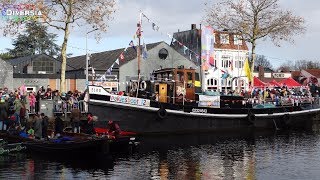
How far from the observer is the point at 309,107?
135 ft

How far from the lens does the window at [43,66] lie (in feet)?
163

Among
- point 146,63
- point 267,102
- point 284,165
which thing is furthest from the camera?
point 146,63

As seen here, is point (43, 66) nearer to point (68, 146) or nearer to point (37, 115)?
point (37, 115)

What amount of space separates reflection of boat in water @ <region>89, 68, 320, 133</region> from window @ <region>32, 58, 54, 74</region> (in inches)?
727

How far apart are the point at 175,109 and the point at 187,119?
1.27m

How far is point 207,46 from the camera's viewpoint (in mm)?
56906

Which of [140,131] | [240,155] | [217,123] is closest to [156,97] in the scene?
[140,131]

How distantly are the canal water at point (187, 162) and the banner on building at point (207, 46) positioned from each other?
26.5 m

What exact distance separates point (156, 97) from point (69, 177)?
47.2 ft

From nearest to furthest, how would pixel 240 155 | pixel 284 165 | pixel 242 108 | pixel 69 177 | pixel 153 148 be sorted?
pixel 69 177, pixel 284 165, pixel 240 155, pixel 153 148, pixel 242 108

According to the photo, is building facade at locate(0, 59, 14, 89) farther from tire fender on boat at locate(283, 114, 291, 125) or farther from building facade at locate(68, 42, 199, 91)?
tire fender on boat at locate(283, 114, 291, 125)

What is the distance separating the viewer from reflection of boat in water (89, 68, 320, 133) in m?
30.2

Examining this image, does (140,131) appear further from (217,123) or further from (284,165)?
(284,165)

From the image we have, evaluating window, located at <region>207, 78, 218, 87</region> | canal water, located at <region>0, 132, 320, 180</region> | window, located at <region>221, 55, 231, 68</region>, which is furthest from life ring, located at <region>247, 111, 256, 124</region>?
window, located at <region>221, 55, 231, 68</region>
